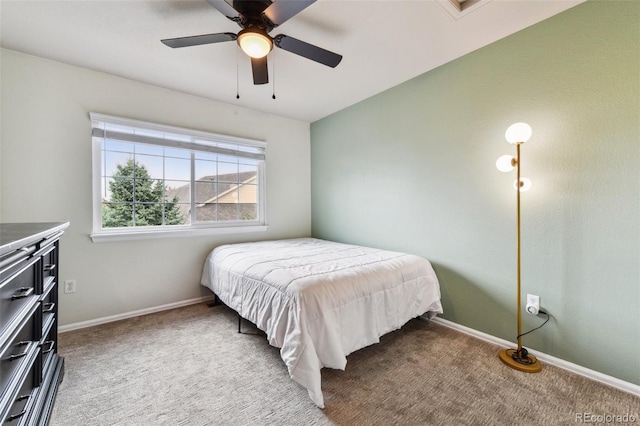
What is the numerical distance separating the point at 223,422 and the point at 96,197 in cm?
238

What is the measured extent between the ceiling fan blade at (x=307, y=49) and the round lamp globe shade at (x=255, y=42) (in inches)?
3.9

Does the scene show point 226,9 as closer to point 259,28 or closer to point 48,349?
point 259,28

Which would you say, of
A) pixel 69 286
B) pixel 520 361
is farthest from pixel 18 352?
pixel 520 361

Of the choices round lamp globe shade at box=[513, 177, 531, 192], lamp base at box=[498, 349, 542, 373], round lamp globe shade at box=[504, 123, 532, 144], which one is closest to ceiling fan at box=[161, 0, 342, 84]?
round lamp globe shade at box=[504, 123, 532, 144]

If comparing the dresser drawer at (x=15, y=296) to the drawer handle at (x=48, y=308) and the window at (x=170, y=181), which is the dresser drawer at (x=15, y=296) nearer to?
the drawer handle at (x=48, y=308)

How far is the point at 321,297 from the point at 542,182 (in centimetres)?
181

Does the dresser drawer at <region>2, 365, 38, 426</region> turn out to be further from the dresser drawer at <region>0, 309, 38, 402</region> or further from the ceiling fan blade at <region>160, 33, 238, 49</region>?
the ceiling fan blade at <region>160, 33, 238, 49</region>

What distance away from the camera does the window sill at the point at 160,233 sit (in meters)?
2.56

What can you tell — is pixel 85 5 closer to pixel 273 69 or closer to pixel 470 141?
pixel 273 69

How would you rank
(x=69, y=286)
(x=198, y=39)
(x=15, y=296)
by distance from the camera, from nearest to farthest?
(x=15, y=296), (x=198, y=39), (x=69, y=286)

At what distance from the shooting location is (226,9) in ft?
4.92

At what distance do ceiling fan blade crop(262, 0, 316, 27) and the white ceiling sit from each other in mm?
344

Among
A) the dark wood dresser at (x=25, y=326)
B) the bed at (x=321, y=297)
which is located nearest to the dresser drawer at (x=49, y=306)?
the dark wood dresser at (x=25, y=326)

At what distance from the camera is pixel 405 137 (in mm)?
2830
